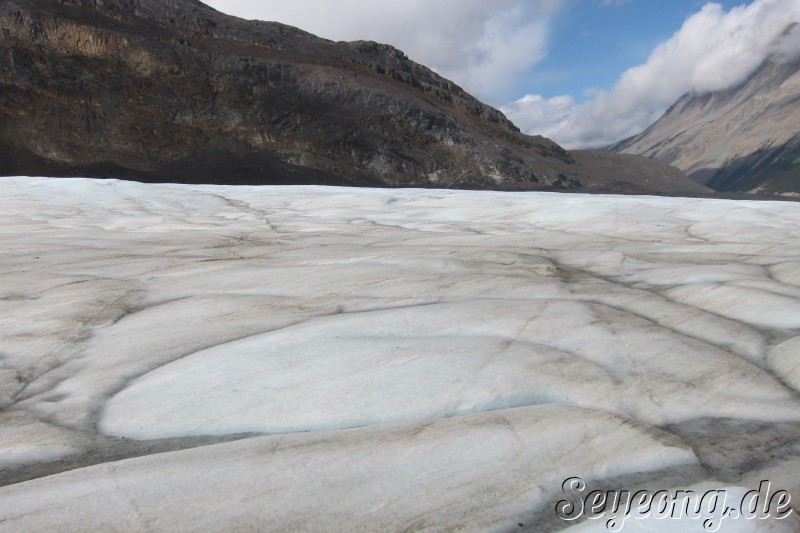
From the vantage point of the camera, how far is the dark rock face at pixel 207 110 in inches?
1929

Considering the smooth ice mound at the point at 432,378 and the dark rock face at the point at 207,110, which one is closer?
the smooth ice mound at the point at 432,378

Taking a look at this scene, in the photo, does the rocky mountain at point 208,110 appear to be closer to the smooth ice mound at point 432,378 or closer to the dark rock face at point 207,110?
the dark rock face at point 207,110

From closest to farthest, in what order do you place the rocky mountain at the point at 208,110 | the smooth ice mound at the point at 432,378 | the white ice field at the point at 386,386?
the white ice field at the point at 386,386 < the smooth ice mound at the point at 432,378 < the rocky mountain at the point at 208,110

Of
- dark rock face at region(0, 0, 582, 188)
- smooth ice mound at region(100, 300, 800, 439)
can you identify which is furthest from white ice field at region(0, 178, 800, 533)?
dark rock face at region(0, 0, 582, 188)

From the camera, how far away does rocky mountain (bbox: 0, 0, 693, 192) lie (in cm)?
4900

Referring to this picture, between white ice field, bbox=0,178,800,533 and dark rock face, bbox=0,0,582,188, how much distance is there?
44055 millimetres

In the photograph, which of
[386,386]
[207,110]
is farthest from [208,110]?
[386,386]

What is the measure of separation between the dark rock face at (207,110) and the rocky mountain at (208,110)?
0.37 feet

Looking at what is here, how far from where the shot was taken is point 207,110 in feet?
177

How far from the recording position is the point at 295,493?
9.64 ft

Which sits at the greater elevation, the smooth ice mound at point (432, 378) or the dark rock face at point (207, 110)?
the dark rock face at point (207, 110)

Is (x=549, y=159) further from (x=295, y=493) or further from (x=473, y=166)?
(x=295, y=493)

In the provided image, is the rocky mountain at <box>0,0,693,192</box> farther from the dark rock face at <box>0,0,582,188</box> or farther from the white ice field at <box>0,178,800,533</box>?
the white ice field at <box>0,178,800,533</box>

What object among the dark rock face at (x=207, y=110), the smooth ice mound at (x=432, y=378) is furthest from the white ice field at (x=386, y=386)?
the dark rock face at (x=207, y=110)
